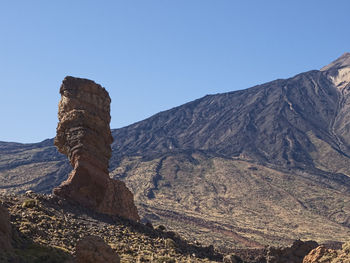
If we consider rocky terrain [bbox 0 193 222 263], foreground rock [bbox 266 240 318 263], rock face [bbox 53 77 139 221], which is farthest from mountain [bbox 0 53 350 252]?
rocky terrain [bbox 0 193 222 263]

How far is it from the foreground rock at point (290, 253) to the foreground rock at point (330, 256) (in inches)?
250

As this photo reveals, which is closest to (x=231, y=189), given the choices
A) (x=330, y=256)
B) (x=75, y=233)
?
(x=75, y=233)

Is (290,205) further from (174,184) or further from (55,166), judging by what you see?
(55,166)

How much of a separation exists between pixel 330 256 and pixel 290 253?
9.13 m

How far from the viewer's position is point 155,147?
192125 mm

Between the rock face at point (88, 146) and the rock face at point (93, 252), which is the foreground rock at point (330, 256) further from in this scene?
the rock face at point (88, 146)

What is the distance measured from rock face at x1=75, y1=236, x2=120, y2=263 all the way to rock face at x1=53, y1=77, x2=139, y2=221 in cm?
1173

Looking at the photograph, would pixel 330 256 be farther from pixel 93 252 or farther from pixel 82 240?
pixel 82 240

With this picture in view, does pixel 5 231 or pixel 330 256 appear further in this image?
pixel 330 256

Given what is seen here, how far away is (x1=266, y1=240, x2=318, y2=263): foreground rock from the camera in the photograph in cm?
2972

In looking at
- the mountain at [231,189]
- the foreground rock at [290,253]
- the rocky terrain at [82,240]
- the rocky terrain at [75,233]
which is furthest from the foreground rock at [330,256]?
the mountain at [231,189]

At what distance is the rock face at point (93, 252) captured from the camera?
677 inches

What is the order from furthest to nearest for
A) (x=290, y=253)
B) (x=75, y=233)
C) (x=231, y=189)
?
(x=231, y=189) < (x=290, y=253) < (x=75, y=233)

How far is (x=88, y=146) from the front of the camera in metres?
30.2
